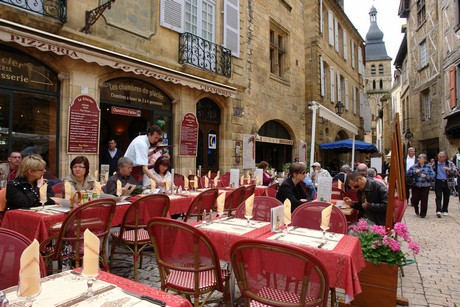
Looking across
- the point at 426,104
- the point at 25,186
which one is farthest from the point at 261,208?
the point at 426,104

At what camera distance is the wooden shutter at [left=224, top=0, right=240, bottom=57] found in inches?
414

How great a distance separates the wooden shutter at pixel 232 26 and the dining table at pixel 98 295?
9640 millimetres

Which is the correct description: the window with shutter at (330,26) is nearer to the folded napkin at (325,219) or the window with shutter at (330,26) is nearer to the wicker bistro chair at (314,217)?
the wicker bistro chair at (314,217)

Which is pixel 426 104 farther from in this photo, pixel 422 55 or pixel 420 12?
pixel 420 12

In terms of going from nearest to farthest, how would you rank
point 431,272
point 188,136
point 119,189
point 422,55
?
point 431,272 < point 119,189 < point 188,136 < point 422,55

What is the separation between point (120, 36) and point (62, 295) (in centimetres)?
710

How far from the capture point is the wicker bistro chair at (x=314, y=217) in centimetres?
319

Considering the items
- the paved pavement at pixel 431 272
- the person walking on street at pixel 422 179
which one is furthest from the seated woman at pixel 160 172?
the person walking on street at pixel 422 179

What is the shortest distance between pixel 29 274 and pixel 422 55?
2172cm

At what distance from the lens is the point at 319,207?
10.8 ft

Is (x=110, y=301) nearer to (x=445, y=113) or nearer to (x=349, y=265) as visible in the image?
(x=349, y=265)

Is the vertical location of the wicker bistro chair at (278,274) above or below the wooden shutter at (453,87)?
below

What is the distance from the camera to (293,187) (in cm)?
448

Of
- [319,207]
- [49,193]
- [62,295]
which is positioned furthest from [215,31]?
[62,295]
